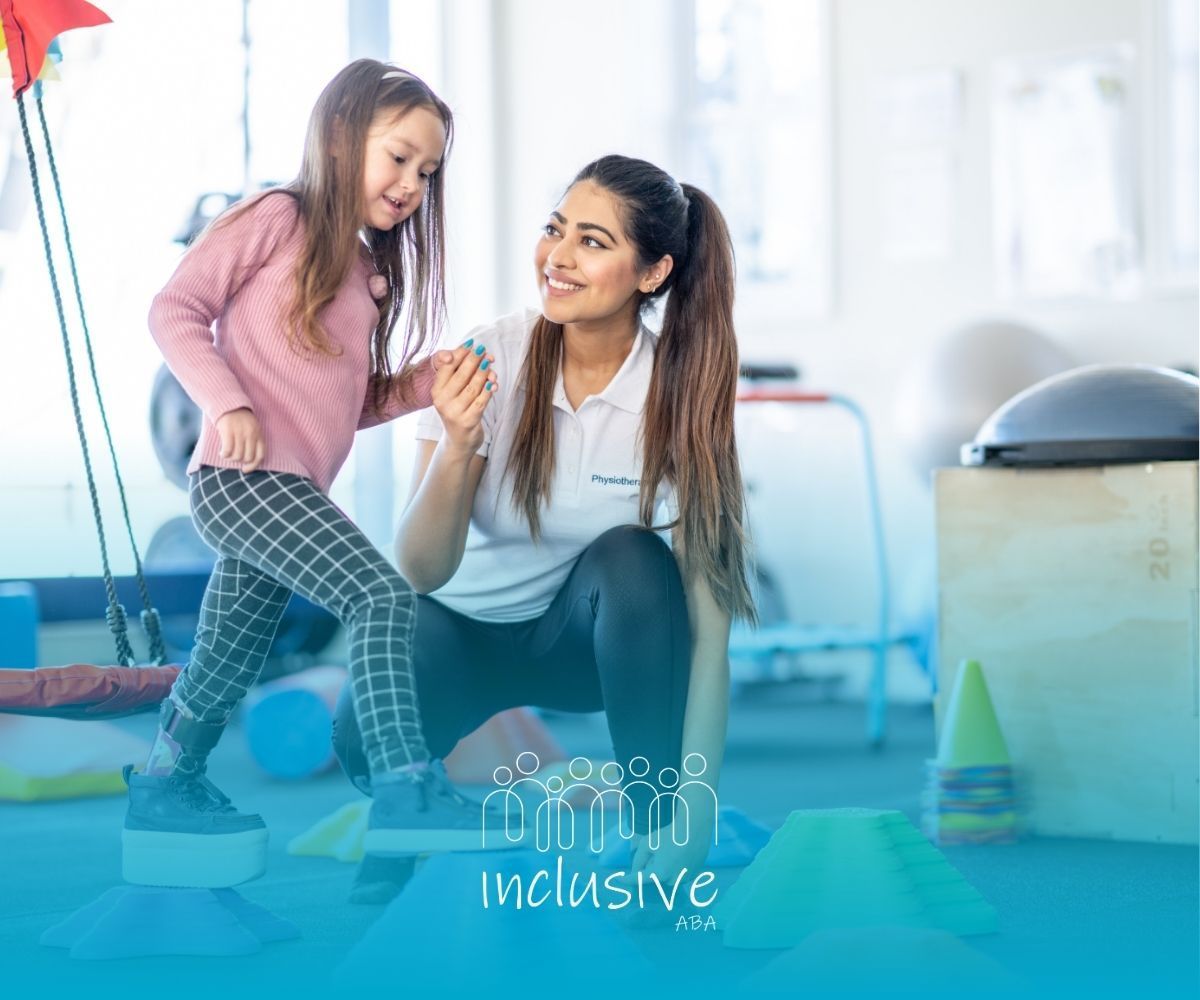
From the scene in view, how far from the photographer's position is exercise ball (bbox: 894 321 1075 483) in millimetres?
4277

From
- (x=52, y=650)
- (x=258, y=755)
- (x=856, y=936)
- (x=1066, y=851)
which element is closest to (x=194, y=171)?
(x=52, y=650)

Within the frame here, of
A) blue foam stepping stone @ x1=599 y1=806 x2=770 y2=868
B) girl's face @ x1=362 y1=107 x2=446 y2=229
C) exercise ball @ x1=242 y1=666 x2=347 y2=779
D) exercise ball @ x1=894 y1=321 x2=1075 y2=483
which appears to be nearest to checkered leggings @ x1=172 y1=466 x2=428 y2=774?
girl's face @ x1=362 y1=107 x2=446 y2=229

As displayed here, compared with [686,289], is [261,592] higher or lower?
lower

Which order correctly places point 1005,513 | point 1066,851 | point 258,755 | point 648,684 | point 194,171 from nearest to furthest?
point 648,684, point 1066,851, point 1005,513, point 258,755, point 194,171

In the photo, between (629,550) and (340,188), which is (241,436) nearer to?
(340,188)

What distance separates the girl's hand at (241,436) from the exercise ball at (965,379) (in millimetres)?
2954

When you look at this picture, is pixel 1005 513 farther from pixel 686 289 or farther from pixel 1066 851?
pixel 686 289

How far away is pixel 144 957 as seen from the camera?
1.76 metres

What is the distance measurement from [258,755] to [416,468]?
1.54 metres

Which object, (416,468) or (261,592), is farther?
(416,468)

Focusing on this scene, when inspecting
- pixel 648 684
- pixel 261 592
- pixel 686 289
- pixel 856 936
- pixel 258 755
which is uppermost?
pixel 686 289

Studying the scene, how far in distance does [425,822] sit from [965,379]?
3099 millimetres

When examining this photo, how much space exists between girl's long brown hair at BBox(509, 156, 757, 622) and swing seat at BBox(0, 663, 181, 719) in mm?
585

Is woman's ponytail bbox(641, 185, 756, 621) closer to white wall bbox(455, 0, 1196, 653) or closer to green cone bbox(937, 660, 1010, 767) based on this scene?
green cone bbox(937, 660, 1010, 767)
